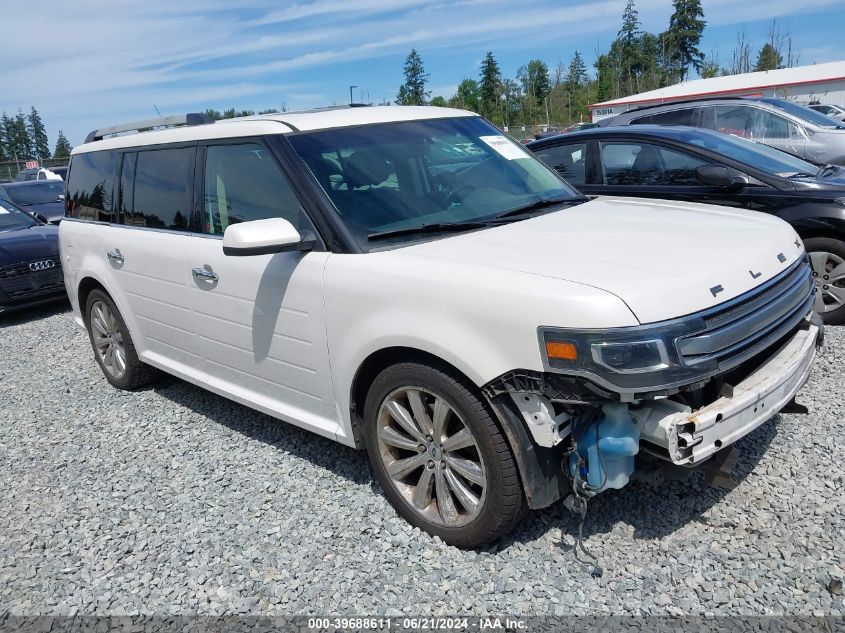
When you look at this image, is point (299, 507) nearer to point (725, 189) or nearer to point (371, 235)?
point (371, 235)

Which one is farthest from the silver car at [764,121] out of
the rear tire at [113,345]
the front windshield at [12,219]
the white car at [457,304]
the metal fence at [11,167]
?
the metal fence at [11,167]

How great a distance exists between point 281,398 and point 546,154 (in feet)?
13.5

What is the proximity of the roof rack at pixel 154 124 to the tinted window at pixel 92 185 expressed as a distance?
0.87 feet

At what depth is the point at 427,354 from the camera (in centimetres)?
279

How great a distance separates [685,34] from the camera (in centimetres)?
8081

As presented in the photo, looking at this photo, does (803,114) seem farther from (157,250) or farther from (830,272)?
(157,250)

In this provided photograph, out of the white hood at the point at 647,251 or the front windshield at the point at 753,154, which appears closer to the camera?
the white hood at the point at 647,251

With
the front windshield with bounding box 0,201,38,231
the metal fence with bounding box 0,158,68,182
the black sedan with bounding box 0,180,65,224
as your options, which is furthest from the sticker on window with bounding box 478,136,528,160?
the metal fence with bounding box 0,158,68,182

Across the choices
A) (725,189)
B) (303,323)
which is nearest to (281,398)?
(303,323)

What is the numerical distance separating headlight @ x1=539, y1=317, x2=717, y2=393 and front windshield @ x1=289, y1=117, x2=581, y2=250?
1124mm

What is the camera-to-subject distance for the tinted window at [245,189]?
337 cm

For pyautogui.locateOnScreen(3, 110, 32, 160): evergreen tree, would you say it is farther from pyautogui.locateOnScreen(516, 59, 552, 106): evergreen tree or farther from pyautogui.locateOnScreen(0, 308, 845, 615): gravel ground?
pyautogui.locateOnScreen(0, 308, 845, 615): gravel ground

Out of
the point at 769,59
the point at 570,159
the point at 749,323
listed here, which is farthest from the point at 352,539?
the point at 769,59

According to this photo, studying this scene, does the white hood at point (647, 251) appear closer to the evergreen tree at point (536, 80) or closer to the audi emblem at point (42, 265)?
the audi emblem at point (42, 265)
